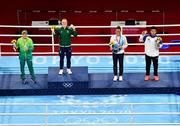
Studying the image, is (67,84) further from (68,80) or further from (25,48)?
(25,48)

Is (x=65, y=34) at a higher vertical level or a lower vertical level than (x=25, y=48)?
higher

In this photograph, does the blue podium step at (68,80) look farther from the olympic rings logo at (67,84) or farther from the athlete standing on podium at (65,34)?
the athlete standing on podium at (65,34)

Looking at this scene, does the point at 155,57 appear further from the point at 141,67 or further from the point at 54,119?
the point at 54,119

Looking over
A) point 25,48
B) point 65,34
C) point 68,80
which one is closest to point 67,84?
point 68,80

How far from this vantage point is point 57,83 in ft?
37.1

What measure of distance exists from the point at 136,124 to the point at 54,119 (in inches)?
67.4

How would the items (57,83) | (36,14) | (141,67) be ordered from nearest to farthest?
1. (57,83)
2. (141,67)
3. (36,14)

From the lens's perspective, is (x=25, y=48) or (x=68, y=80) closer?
(x=25, y=48)

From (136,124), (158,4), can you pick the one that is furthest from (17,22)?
(136,124)

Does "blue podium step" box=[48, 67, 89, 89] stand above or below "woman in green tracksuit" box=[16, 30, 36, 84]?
below

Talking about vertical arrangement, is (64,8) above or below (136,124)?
above

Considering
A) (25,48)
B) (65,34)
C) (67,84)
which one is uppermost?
(65,34)

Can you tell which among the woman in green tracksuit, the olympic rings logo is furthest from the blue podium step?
the woman in green tracksuit

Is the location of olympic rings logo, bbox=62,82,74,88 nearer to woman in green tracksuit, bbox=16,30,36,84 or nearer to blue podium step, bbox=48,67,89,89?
blue podium step, bbox=48,67,89,89
